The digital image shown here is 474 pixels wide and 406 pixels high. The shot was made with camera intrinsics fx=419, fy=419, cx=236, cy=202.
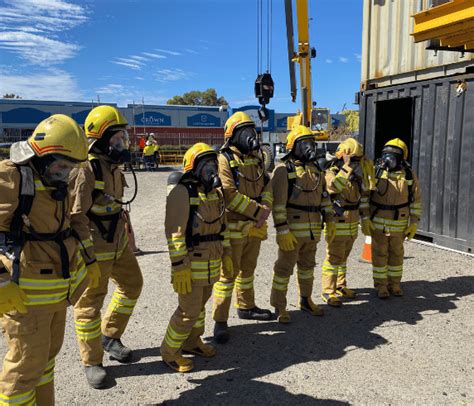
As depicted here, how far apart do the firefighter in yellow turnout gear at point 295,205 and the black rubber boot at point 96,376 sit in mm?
2042

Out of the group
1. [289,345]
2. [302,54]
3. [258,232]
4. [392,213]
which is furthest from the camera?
[302,54]

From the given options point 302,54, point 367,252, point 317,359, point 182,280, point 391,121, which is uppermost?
point 302,54

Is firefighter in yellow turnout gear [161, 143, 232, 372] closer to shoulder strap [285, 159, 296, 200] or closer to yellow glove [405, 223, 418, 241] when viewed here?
shoulder strap [285, 159, 296, 200]

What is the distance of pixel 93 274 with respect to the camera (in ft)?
10.4

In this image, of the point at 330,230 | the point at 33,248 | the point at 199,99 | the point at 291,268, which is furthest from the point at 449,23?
the point at 199,99

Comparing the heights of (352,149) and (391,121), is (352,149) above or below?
below

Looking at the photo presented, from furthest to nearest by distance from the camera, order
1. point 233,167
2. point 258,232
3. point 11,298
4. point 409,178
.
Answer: point 409,178 → point 258,232 → point 233,167 → point 11,298

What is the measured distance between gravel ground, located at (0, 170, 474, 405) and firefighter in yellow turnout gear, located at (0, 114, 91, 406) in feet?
3.19

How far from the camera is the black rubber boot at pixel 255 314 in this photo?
479 cm

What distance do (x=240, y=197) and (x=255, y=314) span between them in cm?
152

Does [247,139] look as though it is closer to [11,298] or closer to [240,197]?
[240,197]

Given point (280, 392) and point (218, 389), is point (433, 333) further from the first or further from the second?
point (218, 389)

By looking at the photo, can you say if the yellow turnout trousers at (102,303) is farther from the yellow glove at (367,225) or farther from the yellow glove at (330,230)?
the yellow glove at (367,225)

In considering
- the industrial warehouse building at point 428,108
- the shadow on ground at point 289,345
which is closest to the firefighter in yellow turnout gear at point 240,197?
the shadow on ground at point 289,345
